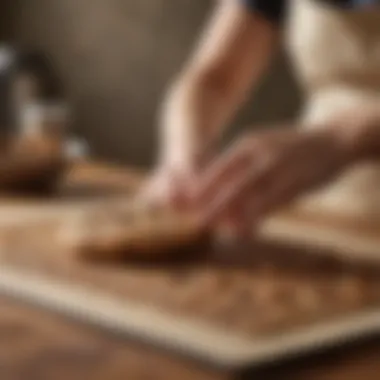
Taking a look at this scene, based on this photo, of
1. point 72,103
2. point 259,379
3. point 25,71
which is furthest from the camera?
point 72,103

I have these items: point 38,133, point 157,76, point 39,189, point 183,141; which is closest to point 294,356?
point 183,141

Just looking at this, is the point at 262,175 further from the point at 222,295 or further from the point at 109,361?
the point at 109,361

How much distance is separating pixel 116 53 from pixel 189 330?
6.46 ft

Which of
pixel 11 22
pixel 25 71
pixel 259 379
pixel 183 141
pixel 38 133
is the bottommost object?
pixel 259 379

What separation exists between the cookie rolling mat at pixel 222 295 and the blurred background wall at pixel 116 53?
58.7 inches

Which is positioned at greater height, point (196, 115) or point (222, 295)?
point (196, 115)

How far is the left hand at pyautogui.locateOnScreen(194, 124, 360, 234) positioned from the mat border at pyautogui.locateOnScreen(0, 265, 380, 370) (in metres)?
0.22

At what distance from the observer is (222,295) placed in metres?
0.87

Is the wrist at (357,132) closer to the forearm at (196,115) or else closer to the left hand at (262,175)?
the left hand at (262,175)

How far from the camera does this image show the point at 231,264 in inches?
38.5

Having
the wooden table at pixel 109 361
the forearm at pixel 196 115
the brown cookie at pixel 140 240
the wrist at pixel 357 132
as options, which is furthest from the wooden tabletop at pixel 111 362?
the forearm at pixel 196 115

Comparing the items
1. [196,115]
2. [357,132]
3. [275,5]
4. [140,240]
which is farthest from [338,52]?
[140,240]

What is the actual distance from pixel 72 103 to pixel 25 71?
26cm

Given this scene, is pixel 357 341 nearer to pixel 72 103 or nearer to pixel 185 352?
pixel 185 352
